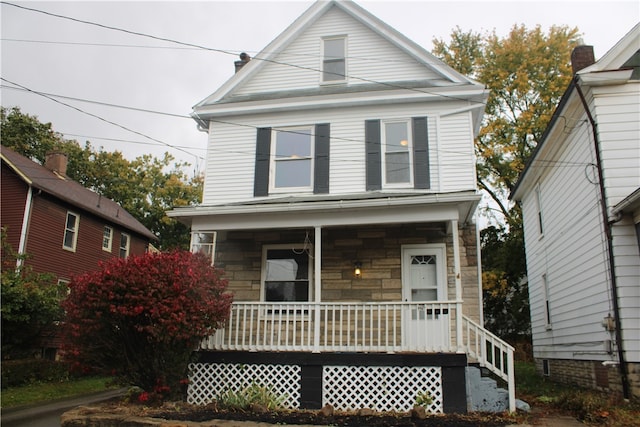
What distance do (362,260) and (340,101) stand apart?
364 cm

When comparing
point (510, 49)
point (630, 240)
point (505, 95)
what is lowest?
point (630, 240)

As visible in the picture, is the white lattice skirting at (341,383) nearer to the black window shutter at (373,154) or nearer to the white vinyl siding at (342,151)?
the white vinyl siding at (342,151)

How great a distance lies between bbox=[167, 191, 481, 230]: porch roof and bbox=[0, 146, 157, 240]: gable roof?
919cm

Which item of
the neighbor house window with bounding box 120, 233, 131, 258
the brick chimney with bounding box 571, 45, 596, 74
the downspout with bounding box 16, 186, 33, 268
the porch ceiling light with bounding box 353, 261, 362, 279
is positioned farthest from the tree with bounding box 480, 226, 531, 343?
the downspout with bounding box 16, 186, 33, 268

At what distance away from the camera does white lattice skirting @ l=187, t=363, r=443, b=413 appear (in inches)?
315

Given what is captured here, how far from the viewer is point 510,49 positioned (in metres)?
19.9

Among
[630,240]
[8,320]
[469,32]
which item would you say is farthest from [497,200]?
[8,320]

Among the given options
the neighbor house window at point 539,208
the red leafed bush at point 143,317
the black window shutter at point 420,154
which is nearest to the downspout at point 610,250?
the black window shutter at point 420,154

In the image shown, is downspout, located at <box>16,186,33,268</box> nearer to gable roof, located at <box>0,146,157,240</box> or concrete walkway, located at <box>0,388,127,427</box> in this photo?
gable roof, located at <box>0,146,157,240</box>

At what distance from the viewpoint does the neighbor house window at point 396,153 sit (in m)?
10.6

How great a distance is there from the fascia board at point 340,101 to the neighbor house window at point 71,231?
30.6 ft

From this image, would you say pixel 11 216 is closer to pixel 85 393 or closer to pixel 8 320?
pixel 8 320

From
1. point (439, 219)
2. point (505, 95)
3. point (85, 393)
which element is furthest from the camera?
point (505, 95)

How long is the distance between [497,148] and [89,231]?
1668cm
